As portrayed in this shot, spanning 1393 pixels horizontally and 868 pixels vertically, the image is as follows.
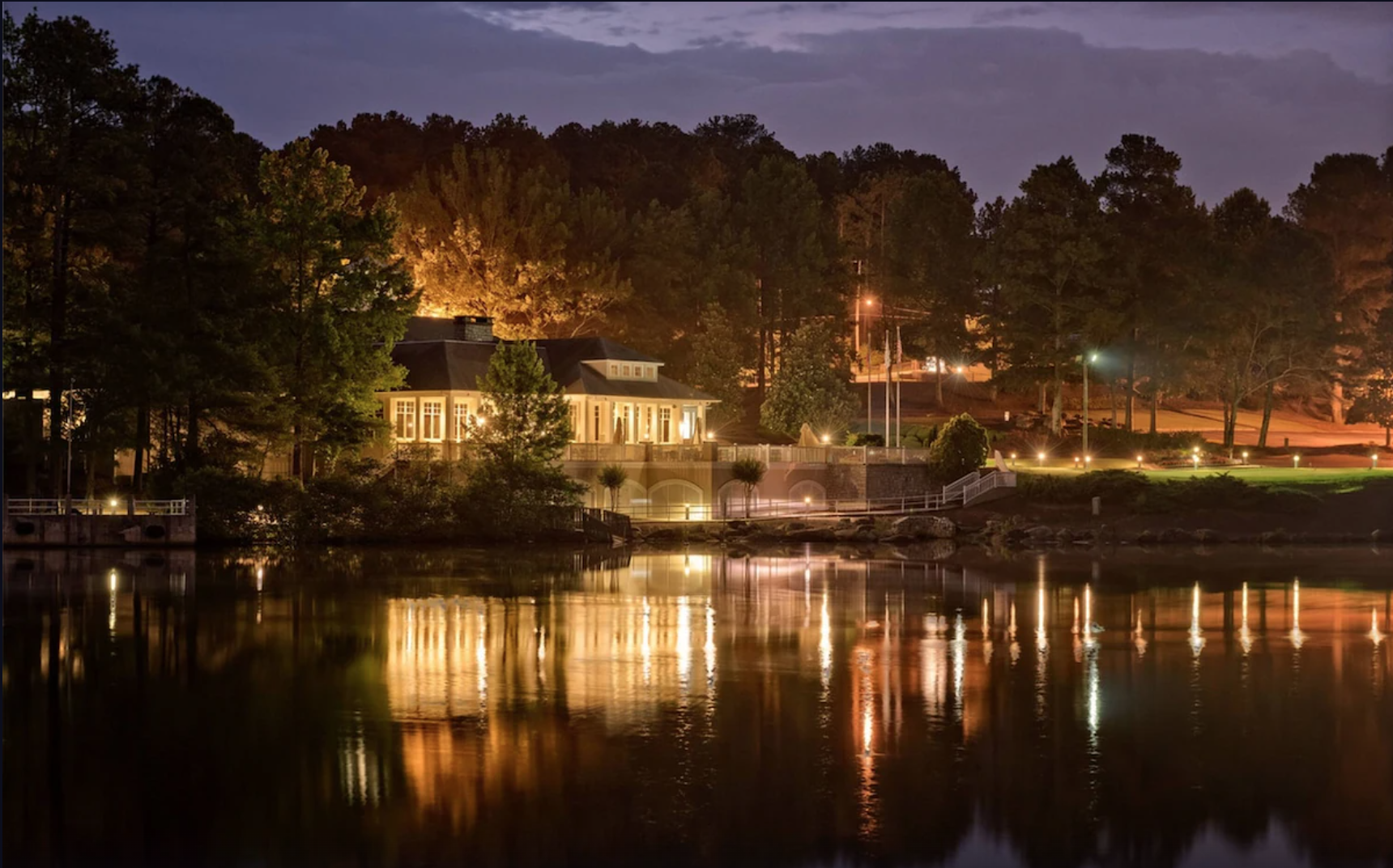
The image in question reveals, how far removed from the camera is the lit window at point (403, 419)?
72.8m

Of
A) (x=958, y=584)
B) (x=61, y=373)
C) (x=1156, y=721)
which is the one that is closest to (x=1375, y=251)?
(x=958, y=584)

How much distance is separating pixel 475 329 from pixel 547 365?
15.1 ft

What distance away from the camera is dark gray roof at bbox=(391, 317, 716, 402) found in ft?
238

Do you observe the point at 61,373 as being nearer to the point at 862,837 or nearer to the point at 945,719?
the point at 945,719

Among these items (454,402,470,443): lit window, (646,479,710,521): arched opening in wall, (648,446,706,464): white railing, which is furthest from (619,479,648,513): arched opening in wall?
(454,402,470,443): lit window

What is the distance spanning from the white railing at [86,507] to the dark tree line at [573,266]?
6.62ft

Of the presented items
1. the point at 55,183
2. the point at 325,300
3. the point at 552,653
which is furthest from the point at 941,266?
the point at 552,653

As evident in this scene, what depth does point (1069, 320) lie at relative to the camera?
90.1 metres

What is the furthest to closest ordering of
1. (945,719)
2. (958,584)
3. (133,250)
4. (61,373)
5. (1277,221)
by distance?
(1277,221), (133,250), (61,373), (958,584), (945,719)

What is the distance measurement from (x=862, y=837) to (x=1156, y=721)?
848 centimetres

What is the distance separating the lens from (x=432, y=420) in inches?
2852

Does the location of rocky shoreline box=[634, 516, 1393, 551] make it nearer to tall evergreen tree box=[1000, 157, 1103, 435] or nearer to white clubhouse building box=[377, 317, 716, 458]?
white clubhouse building box=[377, 317, 716, 458]

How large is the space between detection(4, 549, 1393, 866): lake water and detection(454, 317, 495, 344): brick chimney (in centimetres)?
3557

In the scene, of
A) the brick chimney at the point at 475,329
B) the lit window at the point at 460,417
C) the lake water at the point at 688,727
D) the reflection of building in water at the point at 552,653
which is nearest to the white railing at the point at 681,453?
the lit window at the point at 460,417
